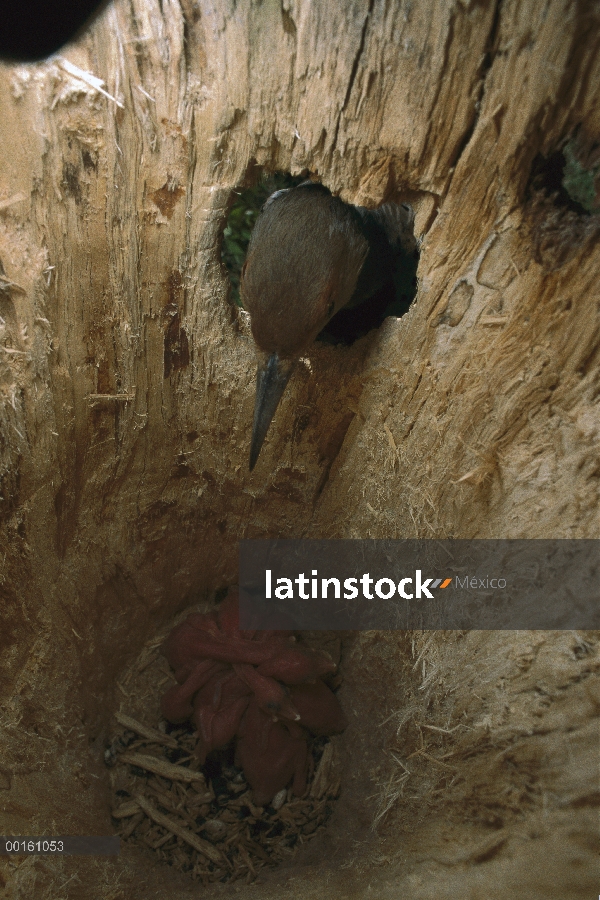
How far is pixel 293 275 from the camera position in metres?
1.74

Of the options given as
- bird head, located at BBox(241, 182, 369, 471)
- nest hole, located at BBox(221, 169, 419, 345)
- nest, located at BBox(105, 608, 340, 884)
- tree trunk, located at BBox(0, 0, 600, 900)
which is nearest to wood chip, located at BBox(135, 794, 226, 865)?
nest, located at BBox(105, 608, 340, 884)

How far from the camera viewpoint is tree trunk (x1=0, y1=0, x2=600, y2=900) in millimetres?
1314

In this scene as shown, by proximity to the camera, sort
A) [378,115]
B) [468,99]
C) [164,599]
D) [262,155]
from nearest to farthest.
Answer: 1. [468,99]
2. [378,115]
3. [262,155]
4. [164,599]

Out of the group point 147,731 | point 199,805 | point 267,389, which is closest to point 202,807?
point 199,805

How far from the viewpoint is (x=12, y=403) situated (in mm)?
1824

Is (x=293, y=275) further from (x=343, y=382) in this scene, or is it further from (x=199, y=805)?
(x=199, y=805)

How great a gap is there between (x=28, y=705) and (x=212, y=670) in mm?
675

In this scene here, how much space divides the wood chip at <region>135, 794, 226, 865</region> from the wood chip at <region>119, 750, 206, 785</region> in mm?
100

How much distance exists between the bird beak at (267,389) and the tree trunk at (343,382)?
0.78 feet


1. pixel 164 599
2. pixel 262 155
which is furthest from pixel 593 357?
pixel 164 599

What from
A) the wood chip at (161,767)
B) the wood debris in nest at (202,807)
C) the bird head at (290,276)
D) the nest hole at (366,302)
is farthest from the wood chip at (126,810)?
the nest hole at (366,302)

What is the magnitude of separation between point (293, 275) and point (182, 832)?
1936 mm

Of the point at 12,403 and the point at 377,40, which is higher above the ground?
the point at 377,40

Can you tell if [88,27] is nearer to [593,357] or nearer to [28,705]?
[593,357]
